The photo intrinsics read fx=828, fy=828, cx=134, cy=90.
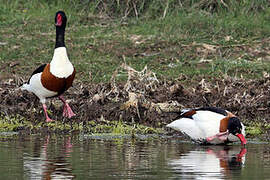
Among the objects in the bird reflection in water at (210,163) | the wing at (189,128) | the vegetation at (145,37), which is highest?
the vegetation at (145,37)

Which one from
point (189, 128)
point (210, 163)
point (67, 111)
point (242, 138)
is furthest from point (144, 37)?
point (210, 163)

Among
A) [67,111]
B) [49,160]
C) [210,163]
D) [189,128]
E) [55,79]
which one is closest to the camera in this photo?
[210,163]

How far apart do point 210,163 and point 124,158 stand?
934mm

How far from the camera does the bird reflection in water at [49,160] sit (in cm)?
771

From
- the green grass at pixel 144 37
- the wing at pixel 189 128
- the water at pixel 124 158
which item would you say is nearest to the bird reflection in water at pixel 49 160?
the water at pixel 124 158

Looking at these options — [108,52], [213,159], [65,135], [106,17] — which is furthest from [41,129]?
[106,17]

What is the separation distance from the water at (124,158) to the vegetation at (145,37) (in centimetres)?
393

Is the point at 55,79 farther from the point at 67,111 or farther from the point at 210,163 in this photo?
the point at 210,163

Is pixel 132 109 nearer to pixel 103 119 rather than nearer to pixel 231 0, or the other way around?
pixel 103 119

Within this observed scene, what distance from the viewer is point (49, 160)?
28.2 ft

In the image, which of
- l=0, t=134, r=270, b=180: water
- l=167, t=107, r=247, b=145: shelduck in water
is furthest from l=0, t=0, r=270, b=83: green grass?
l=0, t=134, r=270, b=180: water

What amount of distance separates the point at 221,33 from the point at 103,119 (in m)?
6.42

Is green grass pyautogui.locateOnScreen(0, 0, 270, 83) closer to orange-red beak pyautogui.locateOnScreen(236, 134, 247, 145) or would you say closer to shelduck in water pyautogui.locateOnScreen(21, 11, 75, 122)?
shelduck in water pyautogui.locateOnScreen(21, 11, 75, 122)

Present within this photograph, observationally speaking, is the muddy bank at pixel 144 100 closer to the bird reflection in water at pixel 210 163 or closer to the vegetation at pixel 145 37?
the vegetation at pixel 145 37
